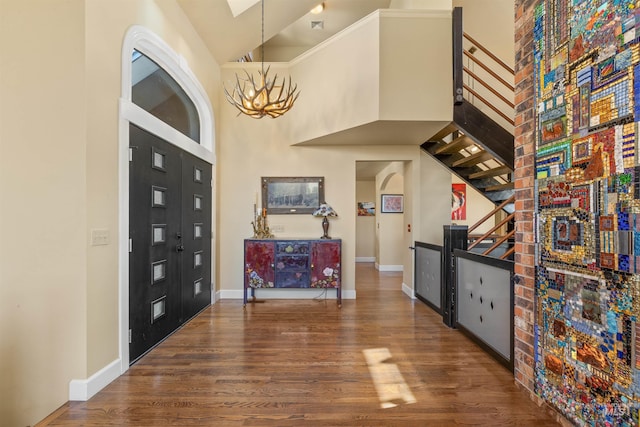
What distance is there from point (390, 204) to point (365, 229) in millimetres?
1598

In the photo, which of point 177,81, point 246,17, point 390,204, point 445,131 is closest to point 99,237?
point 177,81

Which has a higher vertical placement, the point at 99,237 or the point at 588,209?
the point at 588,209

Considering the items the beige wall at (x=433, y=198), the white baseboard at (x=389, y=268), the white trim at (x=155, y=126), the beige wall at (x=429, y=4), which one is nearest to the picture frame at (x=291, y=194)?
the white trim at (x=155, y=126)

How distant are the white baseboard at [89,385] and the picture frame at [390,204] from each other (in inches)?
249

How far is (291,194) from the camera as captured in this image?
4.73 m

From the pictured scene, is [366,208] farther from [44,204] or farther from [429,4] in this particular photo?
[44,204]

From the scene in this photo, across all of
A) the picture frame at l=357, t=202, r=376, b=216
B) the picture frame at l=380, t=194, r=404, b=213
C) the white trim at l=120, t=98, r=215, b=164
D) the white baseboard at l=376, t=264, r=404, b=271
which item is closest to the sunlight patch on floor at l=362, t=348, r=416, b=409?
the white trim at l=120, t=98, r=215, b=164

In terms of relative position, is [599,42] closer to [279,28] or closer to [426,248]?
[426,248]

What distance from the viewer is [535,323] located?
6.48 ft

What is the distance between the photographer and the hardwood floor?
1893 millimetres

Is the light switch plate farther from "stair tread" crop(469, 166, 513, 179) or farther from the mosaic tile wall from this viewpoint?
"stair tread" crop(469, 166, 513, 179)

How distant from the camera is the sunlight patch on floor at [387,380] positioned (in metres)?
2.06

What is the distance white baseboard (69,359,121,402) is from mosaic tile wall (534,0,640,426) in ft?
10.4

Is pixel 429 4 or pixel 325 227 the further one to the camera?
pixel 325 227
